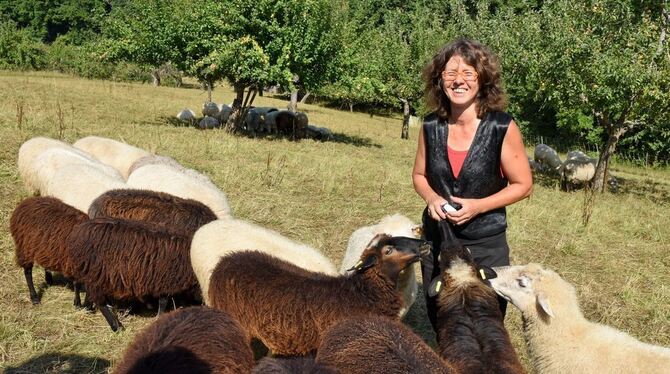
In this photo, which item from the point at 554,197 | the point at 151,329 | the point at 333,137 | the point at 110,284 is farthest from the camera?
the point at 333,137

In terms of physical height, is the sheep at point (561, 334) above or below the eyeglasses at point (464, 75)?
below

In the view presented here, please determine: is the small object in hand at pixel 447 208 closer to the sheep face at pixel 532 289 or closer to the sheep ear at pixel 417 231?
the sheep face at pixel 532 289

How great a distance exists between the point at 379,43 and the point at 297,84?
1124 cm

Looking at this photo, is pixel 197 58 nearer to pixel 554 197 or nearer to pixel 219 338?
pixel 554 197

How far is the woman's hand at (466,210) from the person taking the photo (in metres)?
3.03

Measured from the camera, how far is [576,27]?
12.9 metres

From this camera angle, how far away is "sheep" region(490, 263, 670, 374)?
3.48m

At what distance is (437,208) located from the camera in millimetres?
3129

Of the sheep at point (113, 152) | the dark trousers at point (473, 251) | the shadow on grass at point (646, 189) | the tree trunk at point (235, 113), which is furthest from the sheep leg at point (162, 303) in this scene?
the tree trunk at point (235, 113)

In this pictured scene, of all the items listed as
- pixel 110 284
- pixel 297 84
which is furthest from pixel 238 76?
pixel 110 284

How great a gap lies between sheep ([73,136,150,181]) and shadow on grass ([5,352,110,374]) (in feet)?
15.4

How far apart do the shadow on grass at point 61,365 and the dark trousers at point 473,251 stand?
8.09 ft

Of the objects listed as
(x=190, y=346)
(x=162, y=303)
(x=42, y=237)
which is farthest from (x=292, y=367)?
(x=42, y=237)

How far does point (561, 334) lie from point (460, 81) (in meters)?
1.98
